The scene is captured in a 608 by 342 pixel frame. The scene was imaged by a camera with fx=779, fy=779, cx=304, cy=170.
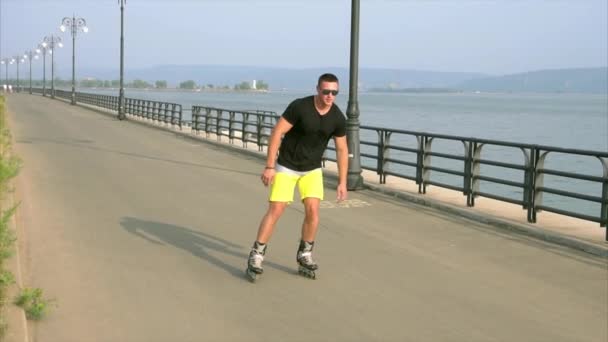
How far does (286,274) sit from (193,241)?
185 centimetres

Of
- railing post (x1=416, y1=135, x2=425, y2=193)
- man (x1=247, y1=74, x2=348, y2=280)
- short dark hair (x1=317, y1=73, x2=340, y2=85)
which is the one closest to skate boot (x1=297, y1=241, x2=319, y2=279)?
man (x1=247, y1=74, x2=348, y2=280)

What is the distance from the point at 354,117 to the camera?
14.4 meters

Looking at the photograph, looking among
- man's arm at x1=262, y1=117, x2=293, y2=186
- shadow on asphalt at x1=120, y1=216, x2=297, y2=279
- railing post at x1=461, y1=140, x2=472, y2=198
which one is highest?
man's arm at x1=262, y1=117, x2=293, y2=186

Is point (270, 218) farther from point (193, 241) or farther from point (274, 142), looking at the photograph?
point (193, 241)

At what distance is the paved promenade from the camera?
572 cm

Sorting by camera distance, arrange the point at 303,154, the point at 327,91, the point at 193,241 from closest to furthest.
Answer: the point at 327,91 < the point at 303,154 < the point at 193,241

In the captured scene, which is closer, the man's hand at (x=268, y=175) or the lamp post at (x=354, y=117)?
the man's hand at (x=268, y=175)

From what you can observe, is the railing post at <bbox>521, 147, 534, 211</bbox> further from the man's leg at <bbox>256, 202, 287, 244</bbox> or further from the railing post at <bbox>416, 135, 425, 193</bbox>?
the man's leg at <bbox>256, 202, 287, 244</bbox>

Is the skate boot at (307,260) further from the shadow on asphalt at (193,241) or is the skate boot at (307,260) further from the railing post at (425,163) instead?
the railing post at (425,163)

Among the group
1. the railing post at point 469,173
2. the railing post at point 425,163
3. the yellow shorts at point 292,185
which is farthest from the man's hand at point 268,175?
the railing post at point 425,163

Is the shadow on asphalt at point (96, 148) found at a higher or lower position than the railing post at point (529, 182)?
lower

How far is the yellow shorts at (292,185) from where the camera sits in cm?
695

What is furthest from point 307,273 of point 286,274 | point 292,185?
point 292,185

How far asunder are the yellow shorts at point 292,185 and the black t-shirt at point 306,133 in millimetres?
77
